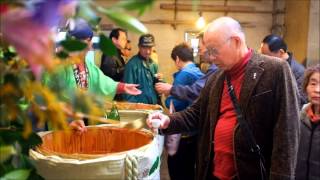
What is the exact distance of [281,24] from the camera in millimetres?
6402

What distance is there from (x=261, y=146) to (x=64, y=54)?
132 cm

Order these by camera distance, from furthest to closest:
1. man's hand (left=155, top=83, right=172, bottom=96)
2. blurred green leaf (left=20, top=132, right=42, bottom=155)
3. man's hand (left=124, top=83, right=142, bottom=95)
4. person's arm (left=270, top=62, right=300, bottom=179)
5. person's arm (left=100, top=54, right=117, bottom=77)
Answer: person's arm (left=100, top=54, right=117, bottom=77) < man's hand (left=155, top=83, right=172, bottom=96) < man's hand (left=124, top=83, right=142, bottom=95) < person's arm (left=270, top=62, right=300, bottom=179) < blurred green leaf (left=20, top=132, right=42, bottom=155)

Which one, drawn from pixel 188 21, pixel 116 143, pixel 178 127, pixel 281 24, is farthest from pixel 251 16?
pixel 116 143

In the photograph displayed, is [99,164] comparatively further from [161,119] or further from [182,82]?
[182,82]

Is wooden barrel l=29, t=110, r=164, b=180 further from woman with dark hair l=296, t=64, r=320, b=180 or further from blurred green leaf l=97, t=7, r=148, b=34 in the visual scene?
woman with dark hair l=296, t=64, r=320, b=180

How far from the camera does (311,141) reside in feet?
6.36

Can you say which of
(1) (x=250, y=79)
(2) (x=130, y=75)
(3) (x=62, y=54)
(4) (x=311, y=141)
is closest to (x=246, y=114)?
A: (1) (x=250, y=79)

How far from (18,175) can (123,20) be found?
256 millimetres

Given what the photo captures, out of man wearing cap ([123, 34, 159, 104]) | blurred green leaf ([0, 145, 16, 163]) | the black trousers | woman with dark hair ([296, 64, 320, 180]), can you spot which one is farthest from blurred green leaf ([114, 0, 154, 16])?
man wearing cap ([123, 34, 159, 104])

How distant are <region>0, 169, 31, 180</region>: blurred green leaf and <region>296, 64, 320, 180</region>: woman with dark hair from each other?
1.65 metres

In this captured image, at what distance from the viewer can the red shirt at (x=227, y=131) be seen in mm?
1673

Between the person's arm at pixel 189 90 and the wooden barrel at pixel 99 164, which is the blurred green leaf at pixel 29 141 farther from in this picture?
the person's arm at pixel 189 90

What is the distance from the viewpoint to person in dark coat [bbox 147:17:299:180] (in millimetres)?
1571

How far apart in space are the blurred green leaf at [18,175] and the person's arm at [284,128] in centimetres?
120
